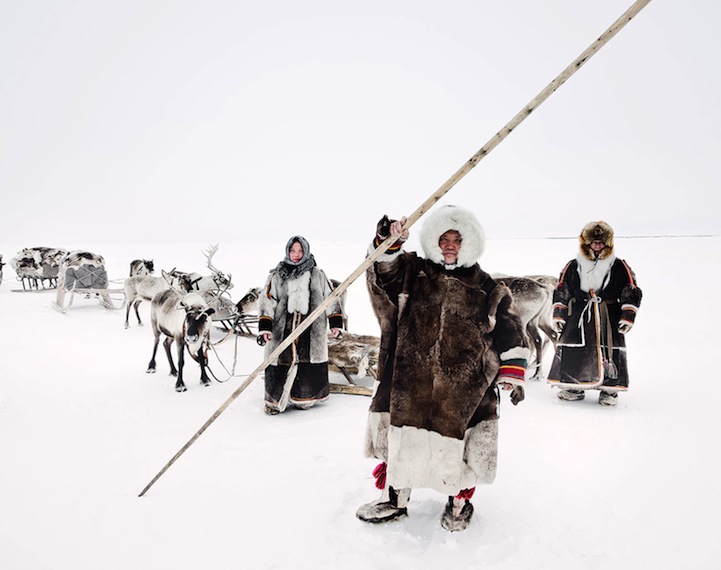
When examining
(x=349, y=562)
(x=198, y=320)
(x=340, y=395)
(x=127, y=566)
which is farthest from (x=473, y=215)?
(x=198, y=320)

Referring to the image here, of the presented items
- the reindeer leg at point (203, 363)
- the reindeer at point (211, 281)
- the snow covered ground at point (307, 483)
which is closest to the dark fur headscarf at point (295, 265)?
the snow covered ground at point (307, 483)

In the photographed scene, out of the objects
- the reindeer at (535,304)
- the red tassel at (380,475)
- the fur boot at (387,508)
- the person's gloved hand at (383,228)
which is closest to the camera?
the person's gloved hand at (383,228)

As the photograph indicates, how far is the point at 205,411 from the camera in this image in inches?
209

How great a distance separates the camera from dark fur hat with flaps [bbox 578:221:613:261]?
17.1ft

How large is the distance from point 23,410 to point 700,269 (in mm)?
17854

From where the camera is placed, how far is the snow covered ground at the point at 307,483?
2713 mm

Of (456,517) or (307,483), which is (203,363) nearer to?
(307,483)

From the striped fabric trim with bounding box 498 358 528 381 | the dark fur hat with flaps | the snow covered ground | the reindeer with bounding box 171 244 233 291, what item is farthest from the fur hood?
the reindeer with bounding box 171 244 233 291

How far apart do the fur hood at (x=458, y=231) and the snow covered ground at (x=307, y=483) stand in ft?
5.60

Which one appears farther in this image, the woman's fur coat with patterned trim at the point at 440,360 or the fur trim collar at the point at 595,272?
the fur trim collar at the point at 595,272

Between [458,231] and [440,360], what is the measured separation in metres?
0.79

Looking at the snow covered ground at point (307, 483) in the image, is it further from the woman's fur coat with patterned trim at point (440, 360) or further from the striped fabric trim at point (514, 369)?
the striped fabric trim at point (514, 369)

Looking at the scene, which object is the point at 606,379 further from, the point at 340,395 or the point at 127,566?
the point at 127,566

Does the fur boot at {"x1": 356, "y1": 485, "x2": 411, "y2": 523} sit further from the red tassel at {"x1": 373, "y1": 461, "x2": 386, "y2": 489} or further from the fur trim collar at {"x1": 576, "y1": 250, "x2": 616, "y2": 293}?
the fur trim collar at {"x1": 576, "y1": 250, "x2": 616, "y2": 293}
